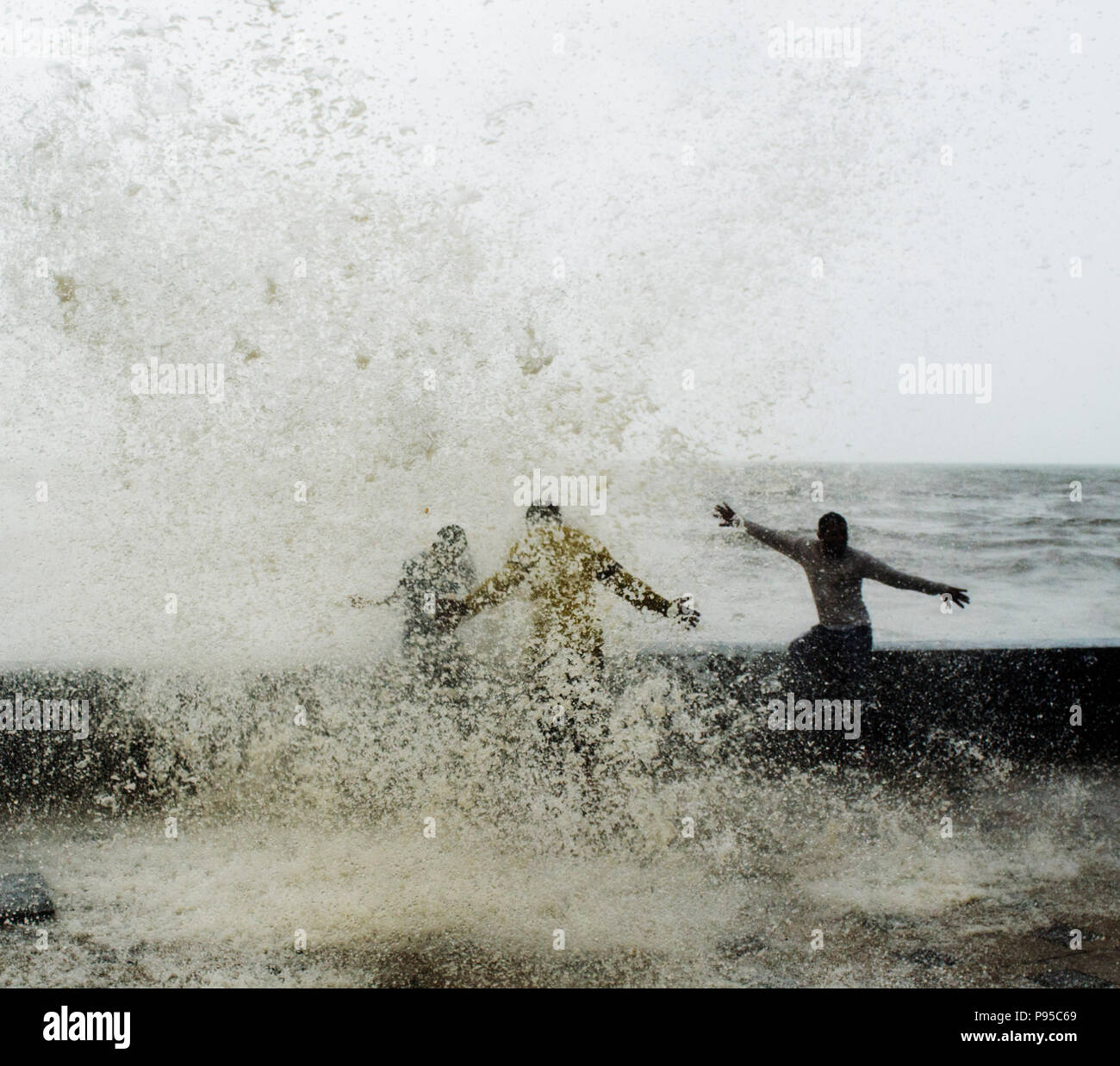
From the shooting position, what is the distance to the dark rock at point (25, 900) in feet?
12.8

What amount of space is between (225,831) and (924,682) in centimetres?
396

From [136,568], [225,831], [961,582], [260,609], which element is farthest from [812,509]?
[225,831]

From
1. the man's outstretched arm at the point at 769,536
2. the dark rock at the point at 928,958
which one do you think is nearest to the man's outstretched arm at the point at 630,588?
the man's outstretched arm at the point at 769,536

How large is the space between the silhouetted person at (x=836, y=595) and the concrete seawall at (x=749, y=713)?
25 centimetres

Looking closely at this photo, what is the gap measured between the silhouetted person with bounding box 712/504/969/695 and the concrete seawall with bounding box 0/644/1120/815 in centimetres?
25

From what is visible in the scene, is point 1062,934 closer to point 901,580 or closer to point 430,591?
point 901,580

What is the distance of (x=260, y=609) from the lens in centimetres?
1376

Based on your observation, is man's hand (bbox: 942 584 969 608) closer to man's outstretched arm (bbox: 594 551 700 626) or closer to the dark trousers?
the dark trousers

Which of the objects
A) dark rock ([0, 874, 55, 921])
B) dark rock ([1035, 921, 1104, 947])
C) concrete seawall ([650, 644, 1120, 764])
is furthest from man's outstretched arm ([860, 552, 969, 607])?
dark rock ([0, 874, 55, 921])

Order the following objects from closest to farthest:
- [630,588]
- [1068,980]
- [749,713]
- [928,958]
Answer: [1068,980] → [928,958] → [630,588] → [749,713]

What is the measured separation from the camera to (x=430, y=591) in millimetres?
5297

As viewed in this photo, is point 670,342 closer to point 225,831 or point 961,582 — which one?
point 225,831

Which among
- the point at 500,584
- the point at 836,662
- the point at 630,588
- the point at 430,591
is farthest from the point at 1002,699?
the point at 430,591

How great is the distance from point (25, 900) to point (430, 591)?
7.92 ft
